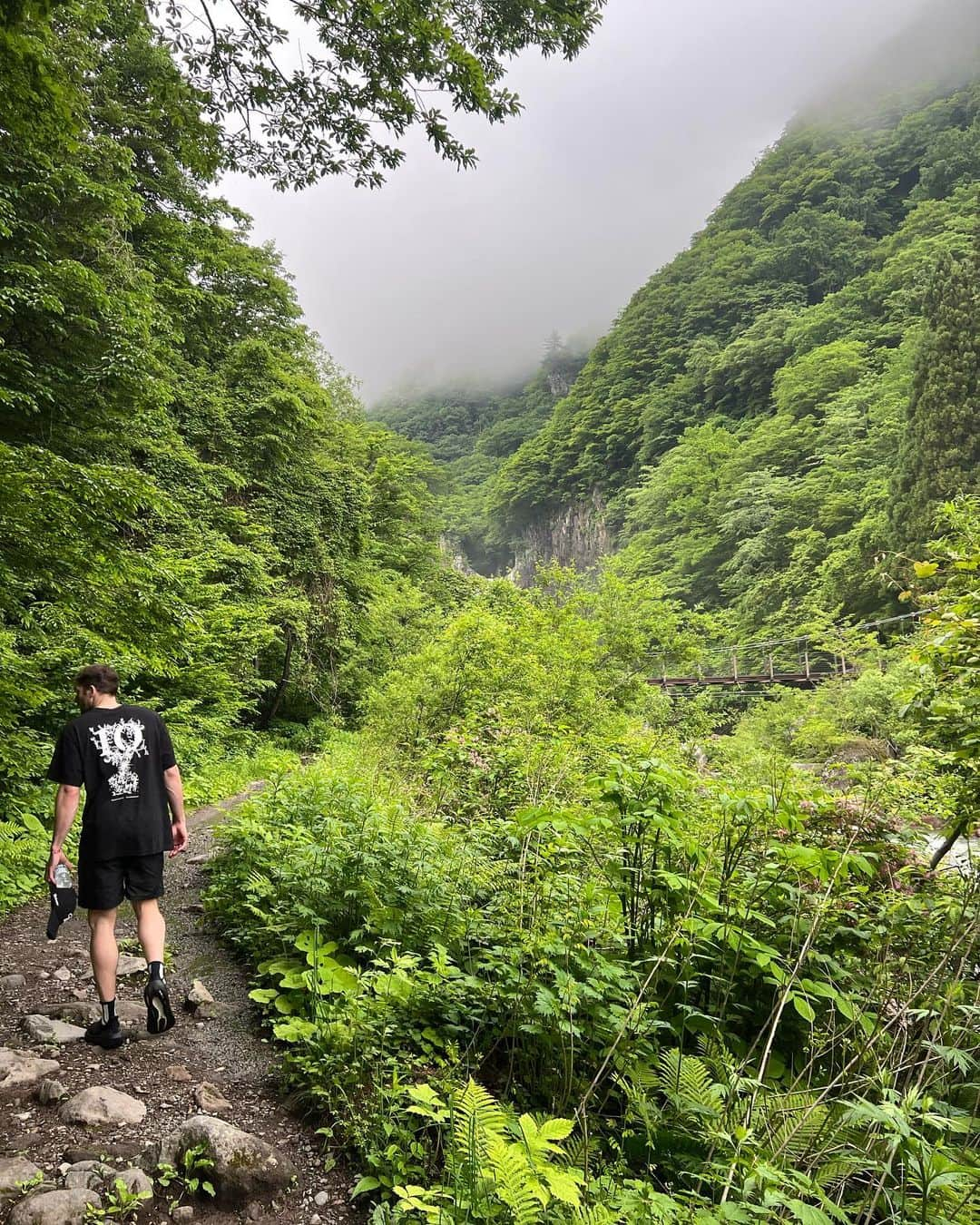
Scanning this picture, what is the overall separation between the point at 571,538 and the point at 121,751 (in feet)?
248

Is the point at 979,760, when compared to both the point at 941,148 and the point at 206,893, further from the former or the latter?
the point at 941,148

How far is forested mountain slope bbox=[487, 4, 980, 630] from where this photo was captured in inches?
1023

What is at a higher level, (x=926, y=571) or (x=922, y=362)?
(x=922, y=362)

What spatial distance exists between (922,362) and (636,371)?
5330cm

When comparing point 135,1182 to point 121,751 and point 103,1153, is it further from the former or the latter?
point 121,751

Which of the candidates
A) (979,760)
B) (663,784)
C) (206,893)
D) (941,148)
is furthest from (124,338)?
(941,148)

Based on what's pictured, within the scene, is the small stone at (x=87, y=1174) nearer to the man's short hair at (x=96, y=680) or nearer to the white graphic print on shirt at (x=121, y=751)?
the white graphic print on shirt at (x=121, y=751)

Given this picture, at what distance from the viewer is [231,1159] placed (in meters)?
2.23

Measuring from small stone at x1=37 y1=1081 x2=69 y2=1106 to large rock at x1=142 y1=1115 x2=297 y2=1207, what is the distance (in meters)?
0.59

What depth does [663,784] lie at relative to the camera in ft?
10.1

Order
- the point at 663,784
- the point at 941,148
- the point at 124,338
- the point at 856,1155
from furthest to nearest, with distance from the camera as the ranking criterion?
the point at 941,148
the point at 124,338
the point at 663,784
the point at 856,1155

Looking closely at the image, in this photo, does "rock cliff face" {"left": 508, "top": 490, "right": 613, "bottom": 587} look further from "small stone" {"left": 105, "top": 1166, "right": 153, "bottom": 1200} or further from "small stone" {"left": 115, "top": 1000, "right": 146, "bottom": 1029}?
"small stone" {"left": 105, "top": 1166, "right": 153, "bottom": 1200}

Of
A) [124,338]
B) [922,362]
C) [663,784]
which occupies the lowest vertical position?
[663,784]

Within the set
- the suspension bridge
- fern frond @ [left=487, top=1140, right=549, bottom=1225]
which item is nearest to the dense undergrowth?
fern frond @ [left=487, top=1140, right=549, bottom=1225]
